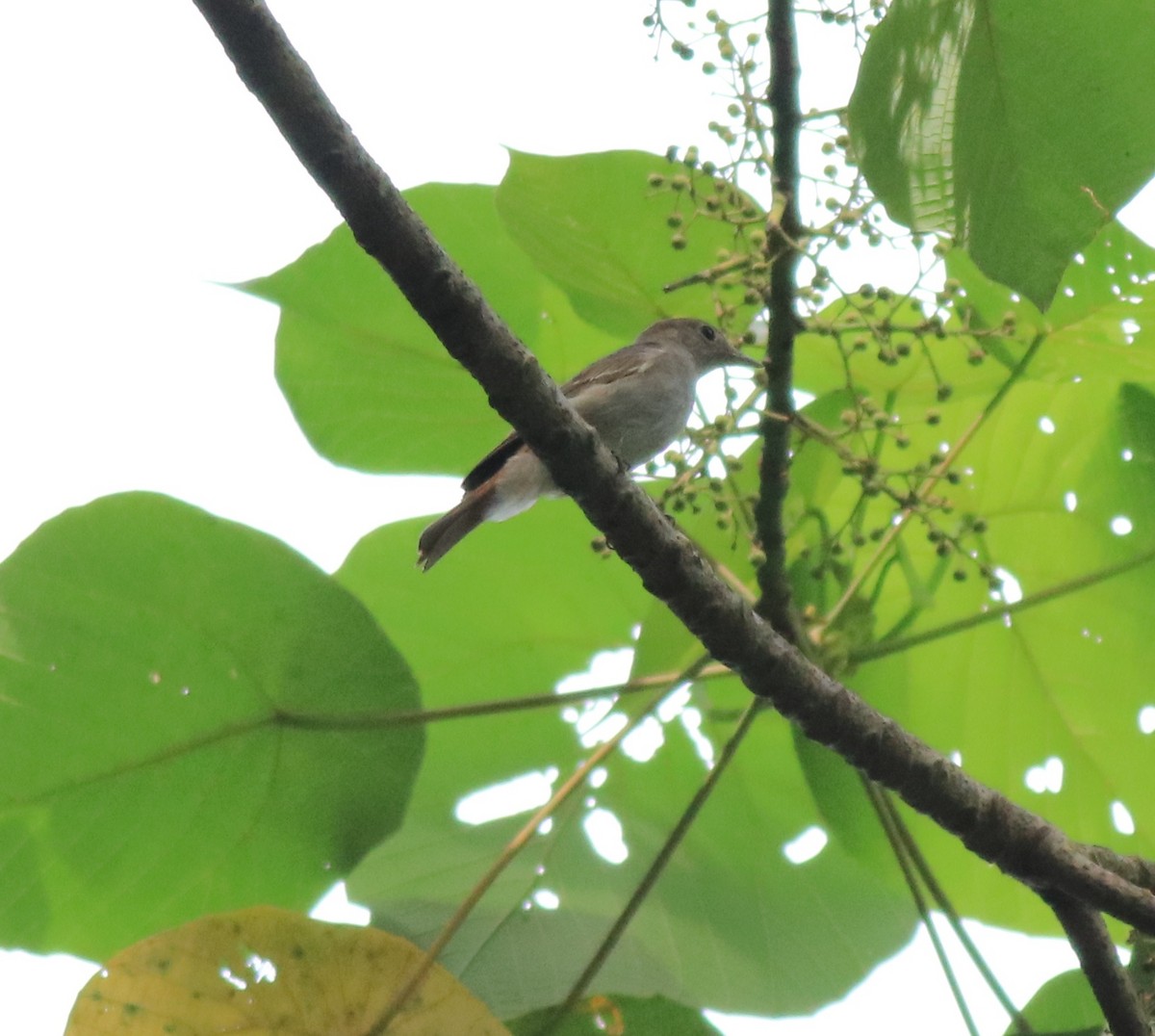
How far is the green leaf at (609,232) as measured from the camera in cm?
290

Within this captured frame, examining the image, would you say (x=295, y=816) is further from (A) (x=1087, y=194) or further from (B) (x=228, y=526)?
(A) (x=1087, y=194)

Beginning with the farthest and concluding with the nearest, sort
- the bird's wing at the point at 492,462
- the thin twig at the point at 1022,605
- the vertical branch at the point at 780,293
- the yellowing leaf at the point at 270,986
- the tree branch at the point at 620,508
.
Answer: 1. the bird's wing at the point at 492,462
2. the thin twig at the point at 1022,605
3. the yellowing leaf at the point at 270,986
4. the vertical branch at the point at 780,293
5. the tree branch at the point at 620,508

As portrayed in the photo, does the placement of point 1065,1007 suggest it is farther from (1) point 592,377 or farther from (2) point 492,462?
(1) point 592,377

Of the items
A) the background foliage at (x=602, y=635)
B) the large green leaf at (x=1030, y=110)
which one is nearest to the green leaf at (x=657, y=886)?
the background foliage at (x=602, y=635)

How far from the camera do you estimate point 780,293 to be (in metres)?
2.31

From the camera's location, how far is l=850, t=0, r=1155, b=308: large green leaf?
194 cm

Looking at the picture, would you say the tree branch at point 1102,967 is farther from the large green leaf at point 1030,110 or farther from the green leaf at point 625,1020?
the large green leaf at point 1030,110

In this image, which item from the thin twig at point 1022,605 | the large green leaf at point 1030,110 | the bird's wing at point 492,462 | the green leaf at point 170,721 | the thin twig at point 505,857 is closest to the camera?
the large green leaf at point 1030,110

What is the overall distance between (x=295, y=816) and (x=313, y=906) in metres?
0.22

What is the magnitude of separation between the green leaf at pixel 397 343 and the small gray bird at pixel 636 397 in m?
0.15

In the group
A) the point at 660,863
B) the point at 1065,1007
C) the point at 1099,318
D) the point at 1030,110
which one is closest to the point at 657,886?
the point at 660,863

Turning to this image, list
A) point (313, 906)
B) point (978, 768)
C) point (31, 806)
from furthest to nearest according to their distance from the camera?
point (978, 768), point (313, 906), point (31, 806)

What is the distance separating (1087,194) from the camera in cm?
193

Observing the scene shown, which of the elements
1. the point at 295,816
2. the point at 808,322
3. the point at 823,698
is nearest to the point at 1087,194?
the point at 808,322
